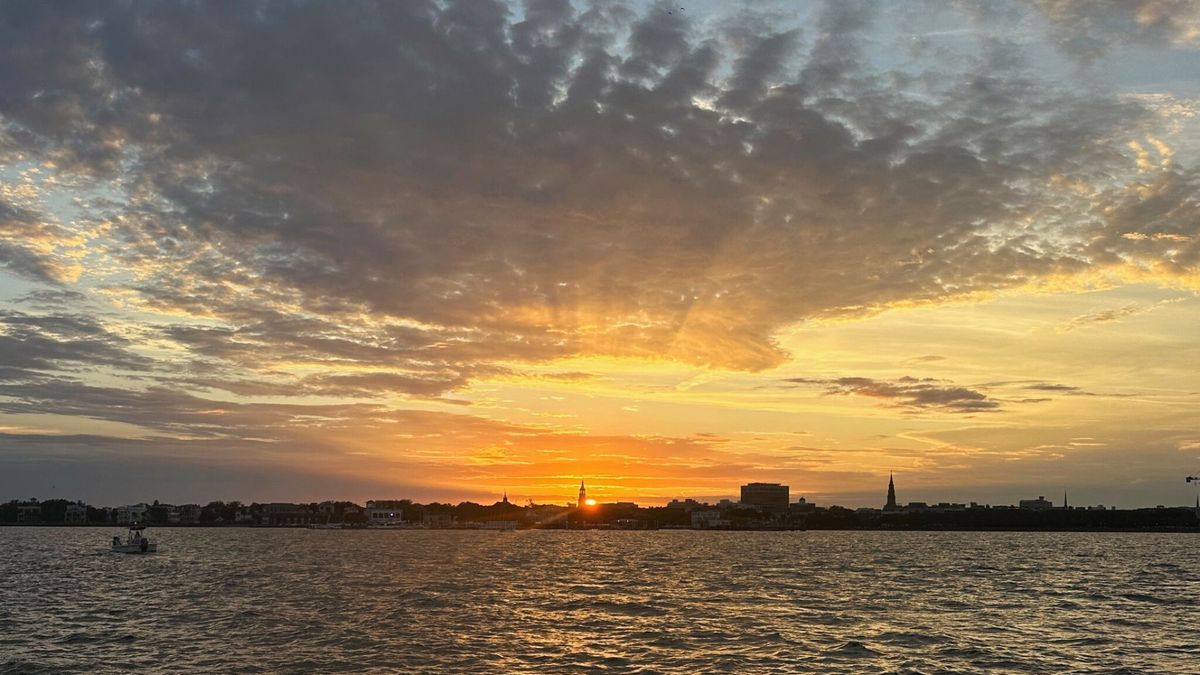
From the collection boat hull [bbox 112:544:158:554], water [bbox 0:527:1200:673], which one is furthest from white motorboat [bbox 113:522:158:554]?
water [bbox 0:527:1200:673]

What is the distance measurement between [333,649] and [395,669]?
25.5ft

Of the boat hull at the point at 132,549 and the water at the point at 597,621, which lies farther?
the boat hull at the point at 132,549

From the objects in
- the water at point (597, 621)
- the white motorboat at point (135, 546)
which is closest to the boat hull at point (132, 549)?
the white motorboat at point (135, 546)

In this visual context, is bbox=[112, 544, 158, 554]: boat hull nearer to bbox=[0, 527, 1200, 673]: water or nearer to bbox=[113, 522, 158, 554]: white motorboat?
bbox=[113, 522, 158, 554]: white motorboat

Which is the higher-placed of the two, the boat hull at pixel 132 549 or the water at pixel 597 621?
the water at pixel 597 621

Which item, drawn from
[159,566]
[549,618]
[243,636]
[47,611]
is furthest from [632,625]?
[159,566]

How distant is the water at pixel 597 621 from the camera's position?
5172 centimetres

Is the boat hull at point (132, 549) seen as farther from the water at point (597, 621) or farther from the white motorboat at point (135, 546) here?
the water at point (597, 621)

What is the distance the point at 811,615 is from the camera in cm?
7156

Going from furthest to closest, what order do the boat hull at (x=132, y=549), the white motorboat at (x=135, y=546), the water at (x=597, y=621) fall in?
1. the white motorboat at (x=135, y=546)
2. the boat hull at (x=132, y=549)
3. the water at (x=597, y=621)

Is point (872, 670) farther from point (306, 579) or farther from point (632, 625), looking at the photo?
point (306, 579)

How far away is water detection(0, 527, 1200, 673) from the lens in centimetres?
5172

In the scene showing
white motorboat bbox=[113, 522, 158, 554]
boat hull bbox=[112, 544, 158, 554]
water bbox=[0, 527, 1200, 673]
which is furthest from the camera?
white motorboat bbox=[113, 522, 158, 554]

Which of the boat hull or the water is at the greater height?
the water
